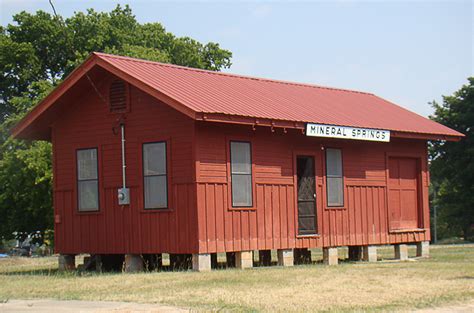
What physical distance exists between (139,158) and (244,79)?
5443mm

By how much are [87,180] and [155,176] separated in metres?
2.61

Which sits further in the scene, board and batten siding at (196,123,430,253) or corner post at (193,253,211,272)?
board and batten siding at (196,123,430,253)

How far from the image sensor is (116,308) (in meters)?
14.9

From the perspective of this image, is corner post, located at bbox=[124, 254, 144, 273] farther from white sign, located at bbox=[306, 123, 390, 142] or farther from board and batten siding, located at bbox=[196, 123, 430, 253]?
white sign, located at bbox=[306, 123, 390, 142]

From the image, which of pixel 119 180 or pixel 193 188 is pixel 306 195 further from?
pixel 119 180

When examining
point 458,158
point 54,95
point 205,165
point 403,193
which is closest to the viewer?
point 205,165

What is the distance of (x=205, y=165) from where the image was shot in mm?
22781

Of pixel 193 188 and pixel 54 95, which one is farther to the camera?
pixel 54 95

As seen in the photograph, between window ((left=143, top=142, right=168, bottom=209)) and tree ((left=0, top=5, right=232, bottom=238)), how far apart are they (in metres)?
20.1

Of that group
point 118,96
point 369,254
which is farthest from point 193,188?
point 369,254

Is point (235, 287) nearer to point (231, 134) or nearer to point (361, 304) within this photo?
point (361, 304)

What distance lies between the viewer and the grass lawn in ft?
51.0

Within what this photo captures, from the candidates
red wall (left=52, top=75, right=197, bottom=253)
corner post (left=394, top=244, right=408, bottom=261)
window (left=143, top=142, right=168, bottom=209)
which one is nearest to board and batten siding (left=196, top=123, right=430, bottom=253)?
corner post (left=394, top=244, right=408, bottom=261)

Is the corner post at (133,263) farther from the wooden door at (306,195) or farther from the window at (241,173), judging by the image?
the wooden door at (306,195)
